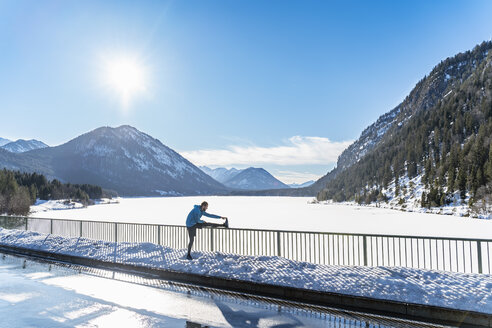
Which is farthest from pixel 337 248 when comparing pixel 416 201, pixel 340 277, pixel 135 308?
pixel 416 201

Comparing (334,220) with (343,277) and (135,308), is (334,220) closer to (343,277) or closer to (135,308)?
(343,277)

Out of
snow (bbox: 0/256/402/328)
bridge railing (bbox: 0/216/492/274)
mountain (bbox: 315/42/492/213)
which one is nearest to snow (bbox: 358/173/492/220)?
mountain (bbox: 315/42/492/213)

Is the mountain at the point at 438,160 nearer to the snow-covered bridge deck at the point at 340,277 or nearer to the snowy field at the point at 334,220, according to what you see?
the snowy field at the point at 334,220

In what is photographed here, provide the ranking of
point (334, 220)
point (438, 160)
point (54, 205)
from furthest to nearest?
point (438, 160) → point (54, 205) → point (334, 220)

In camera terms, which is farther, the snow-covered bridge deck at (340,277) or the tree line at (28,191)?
the tree line at (28,191)

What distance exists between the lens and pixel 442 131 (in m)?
129

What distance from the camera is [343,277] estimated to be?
9641 mm

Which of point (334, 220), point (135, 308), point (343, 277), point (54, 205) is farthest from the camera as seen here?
point (54, 205)

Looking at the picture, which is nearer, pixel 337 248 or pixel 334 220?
pixel 337 248

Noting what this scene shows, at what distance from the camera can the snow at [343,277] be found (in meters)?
7.99

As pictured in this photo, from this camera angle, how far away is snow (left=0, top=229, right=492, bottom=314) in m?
7.99

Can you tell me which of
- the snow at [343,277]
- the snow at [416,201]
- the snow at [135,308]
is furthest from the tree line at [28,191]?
the snow at [416,201]

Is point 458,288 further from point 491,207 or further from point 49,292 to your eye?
point 491,207

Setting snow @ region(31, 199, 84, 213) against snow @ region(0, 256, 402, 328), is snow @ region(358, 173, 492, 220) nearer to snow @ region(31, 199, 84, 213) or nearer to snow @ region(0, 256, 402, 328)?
snow @ region(0, 256, 402, 328)
